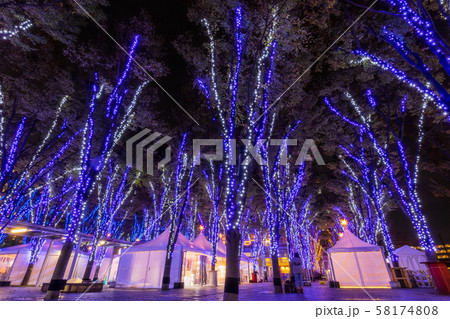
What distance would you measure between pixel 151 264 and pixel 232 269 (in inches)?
438

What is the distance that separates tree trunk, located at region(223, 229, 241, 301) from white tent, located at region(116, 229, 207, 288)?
1003 cm

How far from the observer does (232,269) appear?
5578mm

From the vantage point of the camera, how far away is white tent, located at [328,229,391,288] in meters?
12.6

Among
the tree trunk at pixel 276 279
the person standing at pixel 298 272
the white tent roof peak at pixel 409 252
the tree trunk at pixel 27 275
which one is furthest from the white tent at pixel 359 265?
the tree trunk at pixel 27 275

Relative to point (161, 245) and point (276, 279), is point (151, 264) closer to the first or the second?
point (161, 245)

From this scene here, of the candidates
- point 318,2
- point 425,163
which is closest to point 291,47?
point 318,2

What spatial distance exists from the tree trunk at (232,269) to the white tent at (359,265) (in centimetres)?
1093

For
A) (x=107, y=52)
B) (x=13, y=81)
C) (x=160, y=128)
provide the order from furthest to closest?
1. (x=160, y=128)
2. (x=107, y=52)
3. (x=13, y=81)

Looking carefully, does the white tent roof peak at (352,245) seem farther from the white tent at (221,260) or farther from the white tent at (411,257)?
the white tent at (411,257)

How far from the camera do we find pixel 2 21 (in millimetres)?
6504

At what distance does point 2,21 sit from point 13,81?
320 centimetres

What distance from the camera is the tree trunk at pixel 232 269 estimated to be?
5.35 meters

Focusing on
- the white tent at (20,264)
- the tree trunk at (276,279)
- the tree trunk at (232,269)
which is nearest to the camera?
Result: the tree trunk at (232,269)
